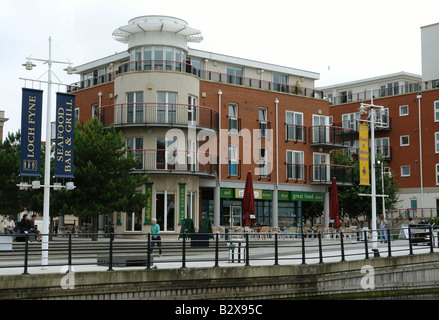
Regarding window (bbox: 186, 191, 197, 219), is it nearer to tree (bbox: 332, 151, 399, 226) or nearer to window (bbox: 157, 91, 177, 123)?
window (bbox: 157, 91, 177, 123)

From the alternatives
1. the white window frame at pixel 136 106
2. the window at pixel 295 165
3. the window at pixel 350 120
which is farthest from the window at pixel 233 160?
the window at pixel 350 120

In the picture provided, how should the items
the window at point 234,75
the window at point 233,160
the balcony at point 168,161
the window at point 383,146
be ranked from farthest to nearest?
the window at point 383,146
the window at point 234,75
the window at point 233,160
the balcony at point 168,161

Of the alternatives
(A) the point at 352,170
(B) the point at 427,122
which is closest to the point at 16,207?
(A) the point at 352,170

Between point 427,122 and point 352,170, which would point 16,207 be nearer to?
point 352,170

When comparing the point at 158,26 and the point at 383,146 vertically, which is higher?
the point at 158,26

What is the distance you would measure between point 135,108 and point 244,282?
2139 cm

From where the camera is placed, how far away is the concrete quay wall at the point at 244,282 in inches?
580

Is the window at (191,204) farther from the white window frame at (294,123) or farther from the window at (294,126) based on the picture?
the window at (294,126)

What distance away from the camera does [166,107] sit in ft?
123

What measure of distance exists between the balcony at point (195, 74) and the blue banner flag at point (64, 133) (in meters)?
13.9

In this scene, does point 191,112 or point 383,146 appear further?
point 383,146

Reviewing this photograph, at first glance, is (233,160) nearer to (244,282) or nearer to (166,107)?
(166,107)

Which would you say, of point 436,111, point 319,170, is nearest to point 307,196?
point 319,170
